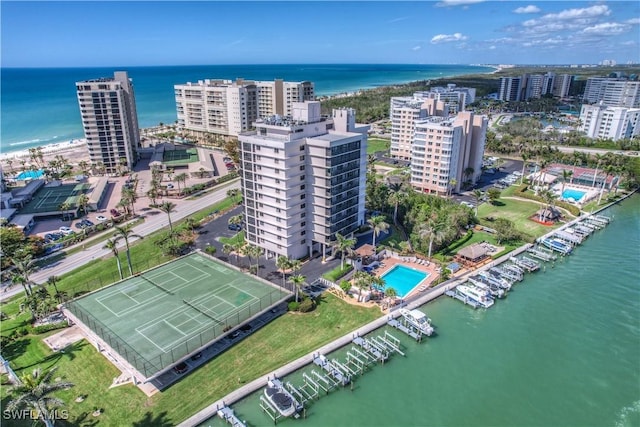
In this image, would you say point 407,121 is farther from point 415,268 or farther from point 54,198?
point 54,198

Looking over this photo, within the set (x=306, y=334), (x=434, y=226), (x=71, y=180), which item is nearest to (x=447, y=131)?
(x=434, y=226)

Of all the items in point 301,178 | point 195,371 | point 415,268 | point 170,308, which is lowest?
point 195,371

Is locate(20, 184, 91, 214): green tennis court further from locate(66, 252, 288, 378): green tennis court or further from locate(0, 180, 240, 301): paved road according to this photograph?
locate(66, 252, 288, 378): green tennis court

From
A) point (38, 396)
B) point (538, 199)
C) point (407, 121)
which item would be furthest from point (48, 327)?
point (407, 121)

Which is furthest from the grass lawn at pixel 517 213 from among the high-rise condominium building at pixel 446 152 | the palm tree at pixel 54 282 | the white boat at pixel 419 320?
the palm tree at pixel 54 282

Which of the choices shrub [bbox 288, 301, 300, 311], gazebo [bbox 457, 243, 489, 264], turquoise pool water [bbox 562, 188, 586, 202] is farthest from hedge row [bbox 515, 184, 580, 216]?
shrub [bbox 288, 301, 300, 311]
